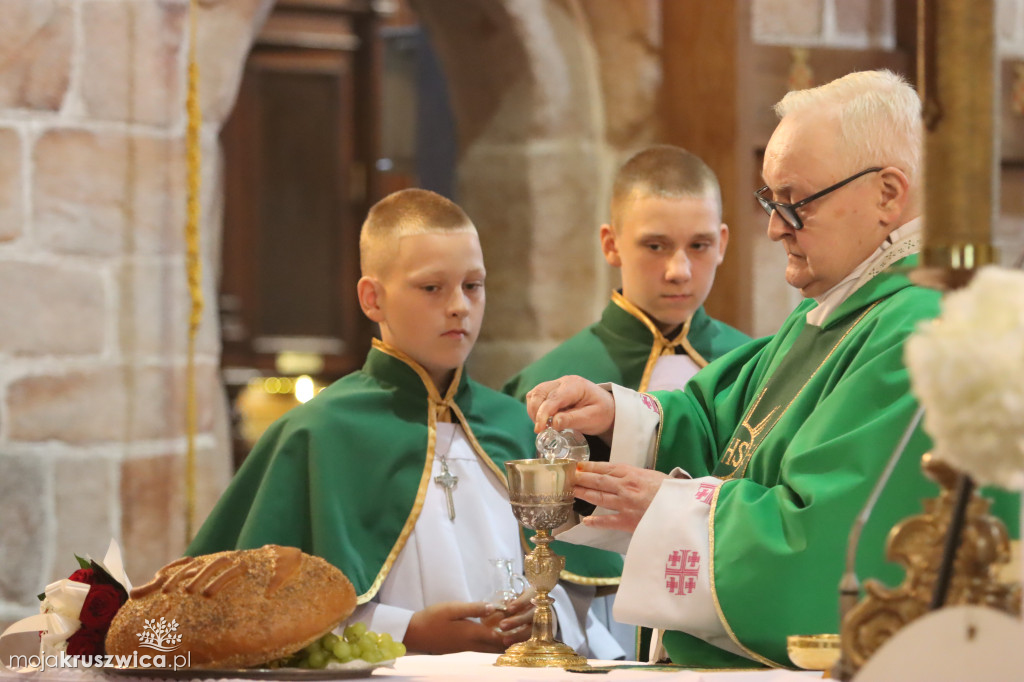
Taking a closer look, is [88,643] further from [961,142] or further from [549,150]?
[549,150]

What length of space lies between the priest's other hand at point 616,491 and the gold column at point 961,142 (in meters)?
1.06

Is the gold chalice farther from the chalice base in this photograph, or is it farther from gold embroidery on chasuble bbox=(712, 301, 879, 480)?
gold embroidery on chasuble bbox=(712, 301, 879, 480)

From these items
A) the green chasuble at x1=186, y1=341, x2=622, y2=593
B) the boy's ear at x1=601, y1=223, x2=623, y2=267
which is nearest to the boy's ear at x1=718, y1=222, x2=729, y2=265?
the boy's ear at x1=601, y1=223, x2=623, y2=267

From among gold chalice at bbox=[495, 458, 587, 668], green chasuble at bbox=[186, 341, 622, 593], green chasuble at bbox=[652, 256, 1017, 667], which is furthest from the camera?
green chasuble at bbox=[186, 341, 622, 593]

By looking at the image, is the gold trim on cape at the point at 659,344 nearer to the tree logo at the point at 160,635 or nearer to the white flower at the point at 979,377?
the tree logo at the point at 160,635

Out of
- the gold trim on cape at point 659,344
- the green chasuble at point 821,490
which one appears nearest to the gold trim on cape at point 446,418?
the gold trim on cape at point 659,344

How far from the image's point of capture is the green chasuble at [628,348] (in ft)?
14.9

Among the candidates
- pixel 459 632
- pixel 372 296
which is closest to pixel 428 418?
pixel 372 296

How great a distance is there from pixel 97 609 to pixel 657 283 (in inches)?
97.7

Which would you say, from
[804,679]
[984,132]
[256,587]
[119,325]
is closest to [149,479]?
[119,325]

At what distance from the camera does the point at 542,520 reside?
96.8 inches

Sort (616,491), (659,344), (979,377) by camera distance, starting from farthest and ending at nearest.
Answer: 1. (659,344)
2. (616,491)
3. (979,377)

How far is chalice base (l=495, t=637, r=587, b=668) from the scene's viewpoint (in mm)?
2404

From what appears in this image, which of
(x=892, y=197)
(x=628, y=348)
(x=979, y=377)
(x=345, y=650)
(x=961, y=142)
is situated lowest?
(x=345, y=650)
